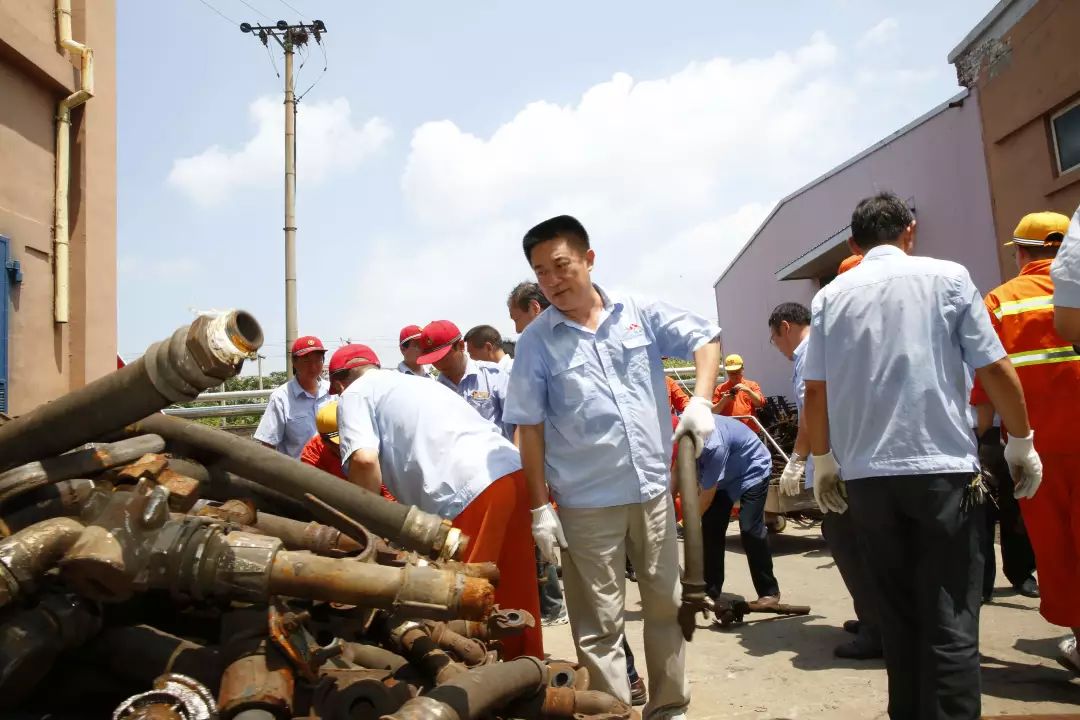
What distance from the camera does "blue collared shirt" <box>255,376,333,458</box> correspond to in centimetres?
576

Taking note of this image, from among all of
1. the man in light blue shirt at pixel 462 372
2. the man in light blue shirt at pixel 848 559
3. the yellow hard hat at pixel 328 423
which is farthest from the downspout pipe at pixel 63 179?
the man in light blue shirt at pixel 848 559

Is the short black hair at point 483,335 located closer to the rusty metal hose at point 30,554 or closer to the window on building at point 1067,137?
the rusty metal hose at point 30,554

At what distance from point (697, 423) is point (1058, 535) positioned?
1768mm

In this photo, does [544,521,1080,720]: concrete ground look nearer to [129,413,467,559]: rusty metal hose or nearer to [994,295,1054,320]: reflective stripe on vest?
[994,295,1054,320]: reflective stripe on vest

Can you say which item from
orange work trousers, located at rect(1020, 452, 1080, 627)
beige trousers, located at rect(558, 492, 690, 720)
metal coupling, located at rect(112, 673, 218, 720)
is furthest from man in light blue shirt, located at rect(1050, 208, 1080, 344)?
metal coupling, located at rect(112, 673, 218, 720)

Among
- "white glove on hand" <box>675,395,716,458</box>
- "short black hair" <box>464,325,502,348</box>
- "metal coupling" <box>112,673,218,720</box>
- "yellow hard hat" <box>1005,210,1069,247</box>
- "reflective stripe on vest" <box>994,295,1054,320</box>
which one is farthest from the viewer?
"short black hair" <box>464,325,502,348</box>

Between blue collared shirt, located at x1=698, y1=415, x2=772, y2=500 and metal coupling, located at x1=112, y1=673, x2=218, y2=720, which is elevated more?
blue collared shirt, located at x1=698, y1=415, x2=772, y2=500

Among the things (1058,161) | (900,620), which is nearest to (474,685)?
(900,620)

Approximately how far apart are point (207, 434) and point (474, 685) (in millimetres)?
1294

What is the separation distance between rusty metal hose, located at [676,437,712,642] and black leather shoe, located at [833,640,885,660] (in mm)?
1379

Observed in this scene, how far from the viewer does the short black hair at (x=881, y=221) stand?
3113 millimetres

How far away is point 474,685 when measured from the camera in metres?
1.82

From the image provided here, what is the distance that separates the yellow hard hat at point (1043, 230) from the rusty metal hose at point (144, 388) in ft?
12.1

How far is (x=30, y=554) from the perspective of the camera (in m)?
1.65
